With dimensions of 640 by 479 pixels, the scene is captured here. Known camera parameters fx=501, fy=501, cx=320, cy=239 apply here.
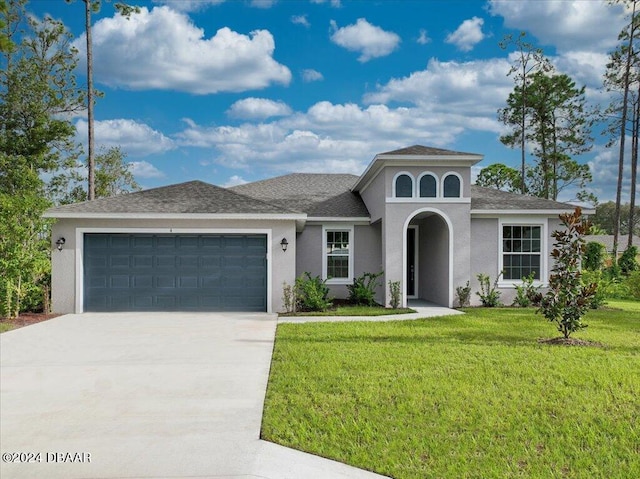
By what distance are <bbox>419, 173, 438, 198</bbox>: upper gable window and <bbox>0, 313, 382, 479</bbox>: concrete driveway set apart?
678 cm

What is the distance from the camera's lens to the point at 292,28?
18188 millimetres

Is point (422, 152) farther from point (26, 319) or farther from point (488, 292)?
point (26, 319)

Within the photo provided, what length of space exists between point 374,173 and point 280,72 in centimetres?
740

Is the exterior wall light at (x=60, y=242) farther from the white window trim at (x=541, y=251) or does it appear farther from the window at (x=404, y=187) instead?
the white window trim at (x=541, y=251)

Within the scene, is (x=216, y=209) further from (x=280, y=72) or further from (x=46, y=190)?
(x=46, y=190)

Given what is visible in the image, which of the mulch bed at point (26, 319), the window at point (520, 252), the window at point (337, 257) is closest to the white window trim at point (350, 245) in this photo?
the window at point (337, 257)

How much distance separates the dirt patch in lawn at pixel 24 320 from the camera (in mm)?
Answer: 11266

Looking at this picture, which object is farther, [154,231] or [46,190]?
[46,190]

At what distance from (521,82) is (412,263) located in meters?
19.2

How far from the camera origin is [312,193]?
63.8ft

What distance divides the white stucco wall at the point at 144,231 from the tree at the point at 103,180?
15.4 meters

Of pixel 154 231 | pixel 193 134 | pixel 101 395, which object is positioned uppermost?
pixel 193 134

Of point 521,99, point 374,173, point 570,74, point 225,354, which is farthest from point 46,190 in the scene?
point 570,74

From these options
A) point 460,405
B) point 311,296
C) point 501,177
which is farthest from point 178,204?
point 501,177
